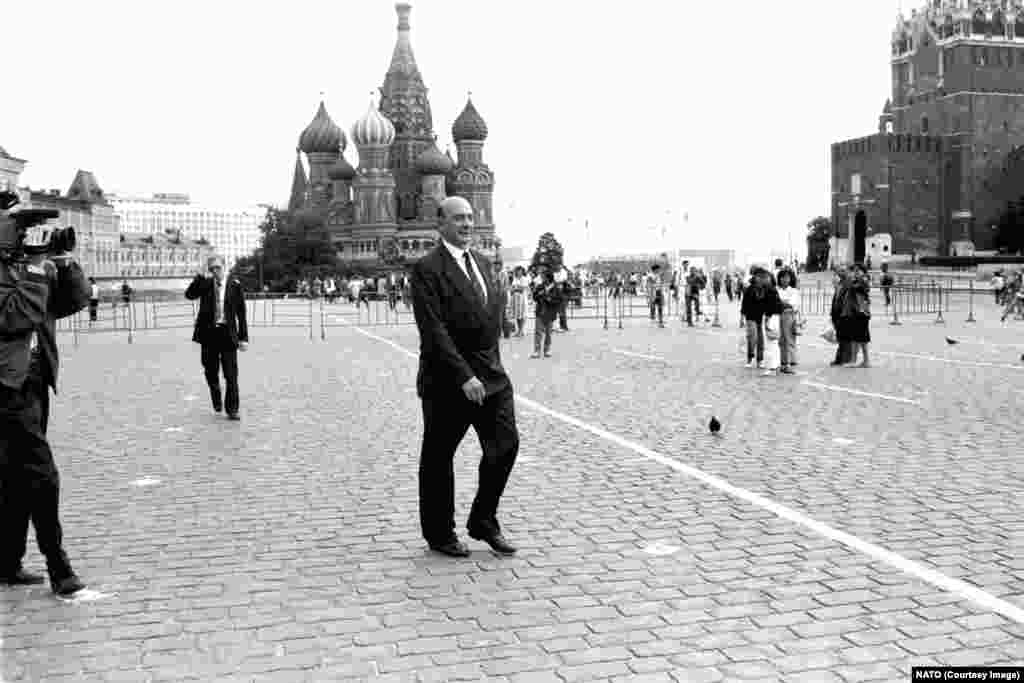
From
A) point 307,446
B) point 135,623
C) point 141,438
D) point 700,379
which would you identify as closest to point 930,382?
point 700,379

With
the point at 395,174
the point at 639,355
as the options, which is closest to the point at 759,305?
the point at 639,355

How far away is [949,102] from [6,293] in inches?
4462

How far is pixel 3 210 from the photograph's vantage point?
217 inches

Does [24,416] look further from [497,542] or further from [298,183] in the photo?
[298,183]

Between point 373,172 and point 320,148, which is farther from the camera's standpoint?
point 320,148

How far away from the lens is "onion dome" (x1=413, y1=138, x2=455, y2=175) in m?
107

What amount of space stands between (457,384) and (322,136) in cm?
11185

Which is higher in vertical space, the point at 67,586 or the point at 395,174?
the point at 395,174

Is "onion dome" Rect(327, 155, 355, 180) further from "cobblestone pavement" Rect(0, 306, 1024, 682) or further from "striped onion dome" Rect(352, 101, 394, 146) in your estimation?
"cobblestone pavement" Rect(0, 306, 1024, 682)

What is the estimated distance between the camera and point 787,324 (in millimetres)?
16031

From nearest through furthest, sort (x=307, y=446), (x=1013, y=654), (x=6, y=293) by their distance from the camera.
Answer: (x=1013, y=654) → (x=6, y=293) → (x=307, y=446)

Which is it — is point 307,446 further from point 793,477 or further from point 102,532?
point 793,477

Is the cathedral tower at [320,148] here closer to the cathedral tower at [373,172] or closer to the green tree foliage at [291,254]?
the cathedral tower at [373,172]

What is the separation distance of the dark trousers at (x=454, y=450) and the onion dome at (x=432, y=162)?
337 ft
